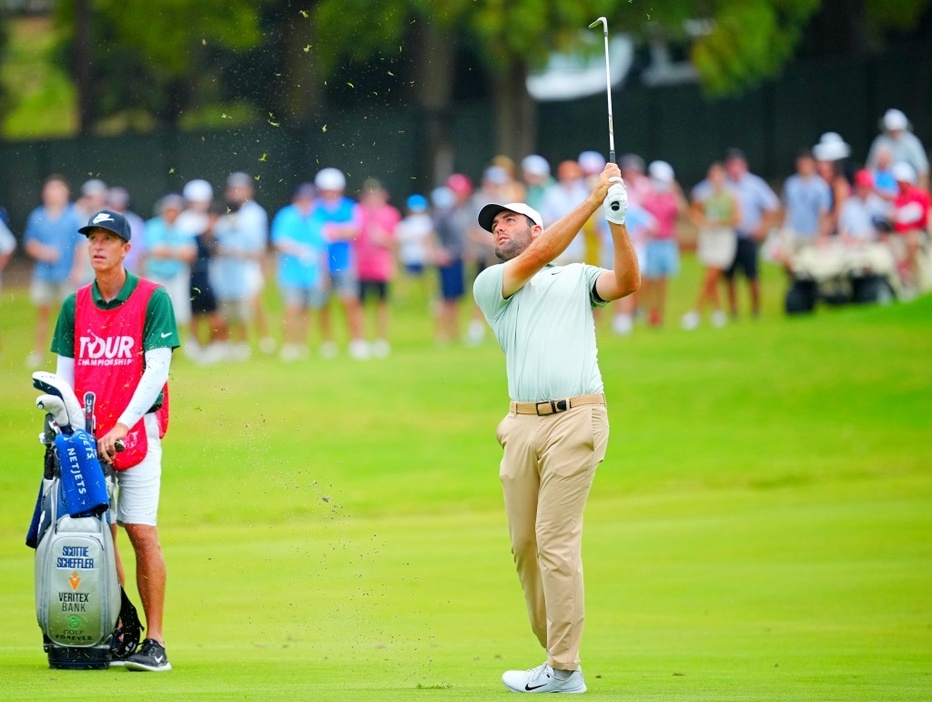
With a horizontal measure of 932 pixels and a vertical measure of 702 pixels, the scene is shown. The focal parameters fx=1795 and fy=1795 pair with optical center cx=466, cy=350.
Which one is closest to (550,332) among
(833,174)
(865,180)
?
(865,180)

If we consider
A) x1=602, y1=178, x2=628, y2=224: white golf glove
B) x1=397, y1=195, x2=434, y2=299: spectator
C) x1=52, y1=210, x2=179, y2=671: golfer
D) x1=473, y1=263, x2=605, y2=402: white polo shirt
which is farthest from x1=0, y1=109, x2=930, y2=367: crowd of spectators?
x1=602, y1=178, x2=628, y2=224: white golf glove

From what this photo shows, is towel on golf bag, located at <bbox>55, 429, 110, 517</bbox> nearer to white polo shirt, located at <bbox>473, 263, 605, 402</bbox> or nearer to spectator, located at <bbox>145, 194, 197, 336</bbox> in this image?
white polo shirt, located at <bbox>473, 263, 605, 402</bbox>

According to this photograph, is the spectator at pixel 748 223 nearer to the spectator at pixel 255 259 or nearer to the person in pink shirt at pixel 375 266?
the person in pink shirt at pixel 375 266

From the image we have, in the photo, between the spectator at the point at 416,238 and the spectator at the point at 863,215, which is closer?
the spectator at the point at 863,215

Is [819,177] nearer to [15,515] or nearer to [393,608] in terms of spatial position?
[15,515]

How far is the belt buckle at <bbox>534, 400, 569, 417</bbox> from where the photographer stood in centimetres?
758

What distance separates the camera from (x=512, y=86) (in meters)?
34.8

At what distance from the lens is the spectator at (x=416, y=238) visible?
90.1ft

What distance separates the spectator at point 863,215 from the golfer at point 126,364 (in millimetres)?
17105

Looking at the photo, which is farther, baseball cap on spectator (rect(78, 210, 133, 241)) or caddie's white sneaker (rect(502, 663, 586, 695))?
baseball cap on spectator (rect(78, 210, 133, 241))

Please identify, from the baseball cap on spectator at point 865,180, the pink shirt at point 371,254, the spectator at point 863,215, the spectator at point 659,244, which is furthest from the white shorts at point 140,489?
the baseball cap on spectator at point 865,180

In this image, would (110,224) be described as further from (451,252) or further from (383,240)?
(451,252)

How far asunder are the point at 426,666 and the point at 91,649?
5.04 ft

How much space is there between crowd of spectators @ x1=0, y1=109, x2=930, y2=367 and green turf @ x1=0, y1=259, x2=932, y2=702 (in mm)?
792
